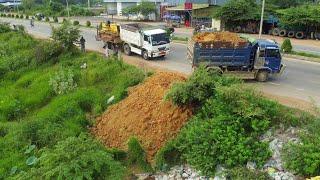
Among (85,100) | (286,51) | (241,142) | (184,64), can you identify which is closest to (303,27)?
(286,51)

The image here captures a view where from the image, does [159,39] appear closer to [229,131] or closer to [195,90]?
[195,90]

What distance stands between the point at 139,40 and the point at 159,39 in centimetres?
156

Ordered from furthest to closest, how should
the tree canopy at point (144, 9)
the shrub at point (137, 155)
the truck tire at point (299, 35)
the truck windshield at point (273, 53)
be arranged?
the tree canopy at point (144, 9), the truck tire at point (299, 35), the truck windshield at point (273, 53), the shrub at point (137, 155)

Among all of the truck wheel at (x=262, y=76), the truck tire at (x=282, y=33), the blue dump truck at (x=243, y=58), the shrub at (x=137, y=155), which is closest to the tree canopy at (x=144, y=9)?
the truck tire at (x=282, y=33)

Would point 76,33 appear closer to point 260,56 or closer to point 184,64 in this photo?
point 184,64

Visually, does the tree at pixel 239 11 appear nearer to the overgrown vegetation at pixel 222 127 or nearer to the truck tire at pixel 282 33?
the truck tire at pixel 282 33

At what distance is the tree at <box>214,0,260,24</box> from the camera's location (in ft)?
155

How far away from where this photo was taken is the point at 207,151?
14.7 m

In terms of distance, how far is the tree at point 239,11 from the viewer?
47.3 meters

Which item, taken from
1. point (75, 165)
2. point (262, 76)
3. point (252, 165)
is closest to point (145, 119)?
point (75, 165)

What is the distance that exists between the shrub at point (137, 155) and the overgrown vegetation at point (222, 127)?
535mm

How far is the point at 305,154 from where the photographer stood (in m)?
12.9

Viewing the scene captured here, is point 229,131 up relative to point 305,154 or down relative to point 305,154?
up

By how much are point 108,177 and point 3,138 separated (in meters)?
7.55
